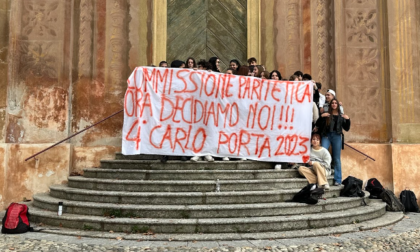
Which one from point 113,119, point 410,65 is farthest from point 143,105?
point 410,65

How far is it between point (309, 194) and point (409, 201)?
10.3 ft

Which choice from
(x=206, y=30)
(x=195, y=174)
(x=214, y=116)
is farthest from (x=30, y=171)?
(x=206, y=30)

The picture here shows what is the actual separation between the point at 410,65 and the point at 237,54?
437cm

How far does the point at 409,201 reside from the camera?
777 cm

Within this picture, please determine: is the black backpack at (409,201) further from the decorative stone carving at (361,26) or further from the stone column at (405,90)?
the decorative stone carving at (361,26)

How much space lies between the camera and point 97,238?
5188 millimetres

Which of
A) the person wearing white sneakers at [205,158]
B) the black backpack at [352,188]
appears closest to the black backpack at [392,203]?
the black backpack at [352,188]

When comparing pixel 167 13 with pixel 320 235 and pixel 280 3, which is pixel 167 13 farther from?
pixel 320 235

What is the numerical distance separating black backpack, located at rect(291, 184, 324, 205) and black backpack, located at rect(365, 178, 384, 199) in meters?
2.39

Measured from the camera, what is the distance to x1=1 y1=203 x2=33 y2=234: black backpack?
5.52 meters

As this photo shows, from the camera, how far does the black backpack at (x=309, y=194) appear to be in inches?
237

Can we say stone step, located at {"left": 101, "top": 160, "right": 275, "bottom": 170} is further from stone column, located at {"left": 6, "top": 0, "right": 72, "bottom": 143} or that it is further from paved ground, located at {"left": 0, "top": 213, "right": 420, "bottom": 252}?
stone column, located at {"left": 6, "top": 0, "right": 72, "bottom": 143}

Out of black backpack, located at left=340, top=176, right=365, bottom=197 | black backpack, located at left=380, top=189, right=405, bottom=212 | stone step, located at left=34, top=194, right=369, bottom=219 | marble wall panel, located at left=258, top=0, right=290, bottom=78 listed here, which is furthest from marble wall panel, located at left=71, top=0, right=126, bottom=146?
black backpack, located at left=380, top=189, right=405, bottom=212

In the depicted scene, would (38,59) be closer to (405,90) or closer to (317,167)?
(317,167)
